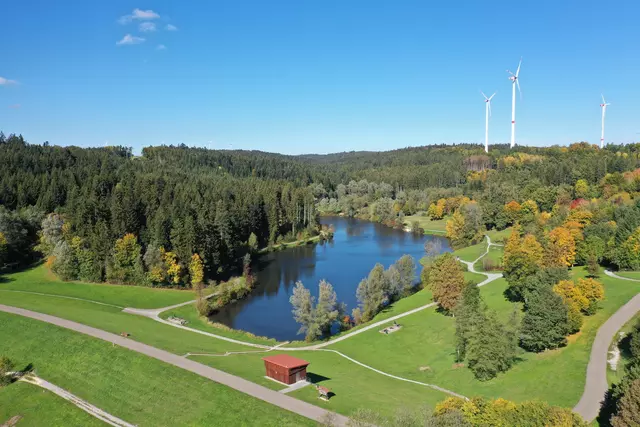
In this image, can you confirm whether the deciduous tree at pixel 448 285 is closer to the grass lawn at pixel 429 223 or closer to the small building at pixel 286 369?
the small building at pixel 286 369

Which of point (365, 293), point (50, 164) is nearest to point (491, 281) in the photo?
point (365, 293)

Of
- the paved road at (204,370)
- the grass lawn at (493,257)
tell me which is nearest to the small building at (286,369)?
the paved road at (204,370)

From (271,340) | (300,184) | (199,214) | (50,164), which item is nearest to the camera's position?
(271,340)

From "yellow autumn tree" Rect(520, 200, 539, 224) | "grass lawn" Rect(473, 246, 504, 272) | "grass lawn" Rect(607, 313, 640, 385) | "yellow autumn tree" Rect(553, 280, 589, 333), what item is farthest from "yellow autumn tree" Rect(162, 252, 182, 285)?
"yellow autumn tree" Rect(520, 200, 539, 224)

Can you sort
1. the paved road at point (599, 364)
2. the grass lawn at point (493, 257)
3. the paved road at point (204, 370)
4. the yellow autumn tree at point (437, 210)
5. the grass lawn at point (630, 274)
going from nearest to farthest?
1. the paved road at point (599, 364)
2. the paved road at point (204, 370)
3. the grass lawn at point (630, 274)
4. the grass lawn at point (493, 257)
5. the yellow autumn tree at point (437, 210)

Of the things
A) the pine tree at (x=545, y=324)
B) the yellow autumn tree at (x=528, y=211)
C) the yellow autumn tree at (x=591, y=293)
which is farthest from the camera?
the yellow autumn tree at (x=528, y=211)

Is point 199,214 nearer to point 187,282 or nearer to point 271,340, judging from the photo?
point 187,282
